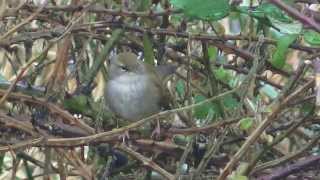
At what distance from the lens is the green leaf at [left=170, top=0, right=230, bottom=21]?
6.57 feet

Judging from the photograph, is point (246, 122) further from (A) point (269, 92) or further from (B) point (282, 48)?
(A) point (269, 92)

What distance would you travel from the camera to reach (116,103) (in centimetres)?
334

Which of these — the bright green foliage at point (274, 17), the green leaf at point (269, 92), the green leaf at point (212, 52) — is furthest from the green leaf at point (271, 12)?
the green leaf at point (269, 92)

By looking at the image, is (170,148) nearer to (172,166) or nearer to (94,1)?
(172,166)

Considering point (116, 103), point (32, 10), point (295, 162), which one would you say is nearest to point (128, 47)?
point (116, 103)

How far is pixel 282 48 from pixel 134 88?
4.62 feet

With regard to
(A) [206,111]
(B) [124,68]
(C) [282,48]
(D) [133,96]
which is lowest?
(D) [133,96]

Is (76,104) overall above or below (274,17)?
below

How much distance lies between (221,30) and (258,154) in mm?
1228

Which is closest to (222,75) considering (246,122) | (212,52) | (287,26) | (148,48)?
(212,52)

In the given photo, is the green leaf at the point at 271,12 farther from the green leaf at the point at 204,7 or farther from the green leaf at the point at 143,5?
the green leaf at the point at 143,5

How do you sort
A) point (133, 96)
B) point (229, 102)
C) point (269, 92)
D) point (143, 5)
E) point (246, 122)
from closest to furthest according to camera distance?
point (246, 122), point (229, 102), point (143, 5), point (269, 92), point (133, 96)

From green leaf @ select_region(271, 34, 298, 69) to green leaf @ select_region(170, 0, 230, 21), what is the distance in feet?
0.68

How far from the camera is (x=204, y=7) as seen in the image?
2014 millimetres
